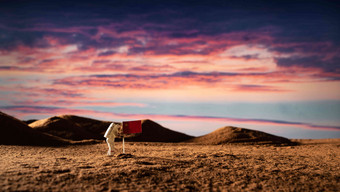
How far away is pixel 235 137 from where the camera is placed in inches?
832

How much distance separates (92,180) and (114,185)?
27.5 inches

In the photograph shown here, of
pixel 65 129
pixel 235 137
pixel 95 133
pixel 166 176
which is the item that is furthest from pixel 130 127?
pixel 95 133

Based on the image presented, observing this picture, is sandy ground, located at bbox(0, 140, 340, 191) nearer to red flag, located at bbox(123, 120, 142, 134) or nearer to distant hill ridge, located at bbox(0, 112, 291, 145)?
red flag, located at bbox(123, 120, 142, 134)

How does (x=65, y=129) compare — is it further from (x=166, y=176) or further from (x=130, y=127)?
(x=166, y=176)

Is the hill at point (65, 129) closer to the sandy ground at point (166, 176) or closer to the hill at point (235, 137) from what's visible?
the hill at point (235, 137)

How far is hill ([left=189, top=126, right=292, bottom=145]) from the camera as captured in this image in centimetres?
2058

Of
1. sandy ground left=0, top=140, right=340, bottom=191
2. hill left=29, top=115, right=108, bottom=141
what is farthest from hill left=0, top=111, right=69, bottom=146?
sandy ground left=0, top=140, right=340, bottom=191

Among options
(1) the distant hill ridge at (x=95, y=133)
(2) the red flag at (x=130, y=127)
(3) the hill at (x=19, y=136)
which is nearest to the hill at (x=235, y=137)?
(1) the distant hill ridge at (x=95, y=133)

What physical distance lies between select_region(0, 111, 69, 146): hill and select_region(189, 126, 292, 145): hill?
38.6 feet

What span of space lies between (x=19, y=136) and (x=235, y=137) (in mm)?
16124

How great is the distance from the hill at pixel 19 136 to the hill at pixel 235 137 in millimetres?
11758

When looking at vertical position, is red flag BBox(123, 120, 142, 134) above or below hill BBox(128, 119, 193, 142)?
above

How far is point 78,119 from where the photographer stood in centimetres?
2622

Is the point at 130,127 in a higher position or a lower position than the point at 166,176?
higher
